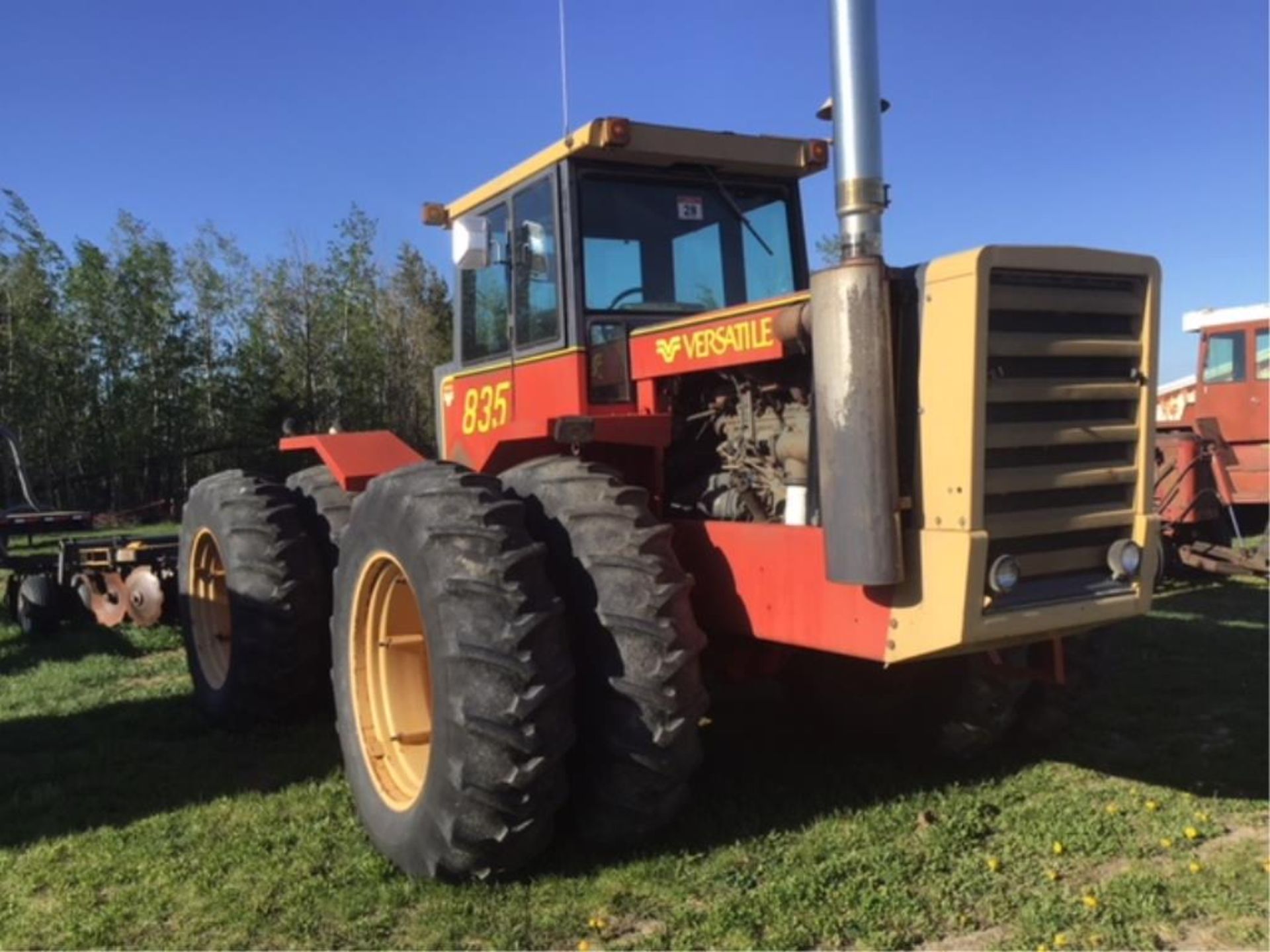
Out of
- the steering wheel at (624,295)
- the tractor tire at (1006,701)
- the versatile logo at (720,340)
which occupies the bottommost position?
the tractor tire at (1006,701)

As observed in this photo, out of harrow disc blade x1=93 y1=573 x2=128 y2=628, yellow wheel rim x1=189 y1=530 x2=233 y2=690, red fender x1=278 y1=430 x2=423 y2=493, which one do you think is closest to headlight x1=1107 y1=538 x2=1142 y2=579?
red fender x1=278 y1=430 x2=423 y2=493

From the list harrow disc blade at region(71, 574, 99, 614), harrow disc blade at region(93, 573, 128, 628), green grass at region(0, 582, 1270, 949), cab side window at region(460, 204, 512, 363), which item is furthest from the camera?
harrow disc blade at region(71, 574, 99, 614)

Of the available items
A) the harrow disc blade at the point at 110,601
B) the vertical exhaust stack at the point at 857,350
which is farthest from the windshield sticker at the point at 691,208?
the harrow disc blade at the point at 110,601

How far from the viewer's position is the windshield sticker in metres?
4.92

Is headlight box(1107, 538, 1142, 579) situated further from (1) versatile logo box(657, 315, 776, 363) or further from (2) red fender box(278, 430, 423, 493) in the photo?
(2) red fender box(278, 430, 423, 493)

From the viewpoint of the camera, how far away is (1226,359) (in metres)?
15.0

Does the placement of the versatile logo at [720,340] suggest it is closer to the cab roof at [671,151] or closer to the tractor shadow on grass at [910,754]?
the cab roof at [671,151]

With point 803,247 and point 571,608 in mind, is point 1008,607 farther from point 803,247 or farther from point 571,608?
point 803,247

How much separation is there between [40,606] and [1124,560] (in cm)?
817

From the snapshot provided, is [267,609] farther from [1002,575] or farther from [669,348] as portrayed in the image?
[1002,575]

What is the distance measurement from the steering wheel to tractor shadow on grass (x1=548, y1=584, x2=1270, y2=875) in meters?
2.04

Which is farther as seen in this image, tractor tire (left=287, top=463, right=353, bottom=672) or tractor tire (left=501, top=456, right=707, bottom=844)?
tractor tire (left=287, top=463, right=353, bottom=672)

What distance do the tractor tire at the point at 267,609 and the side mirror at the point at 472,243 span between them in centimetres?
177

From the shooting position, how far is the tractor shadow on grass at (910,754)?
427cm
